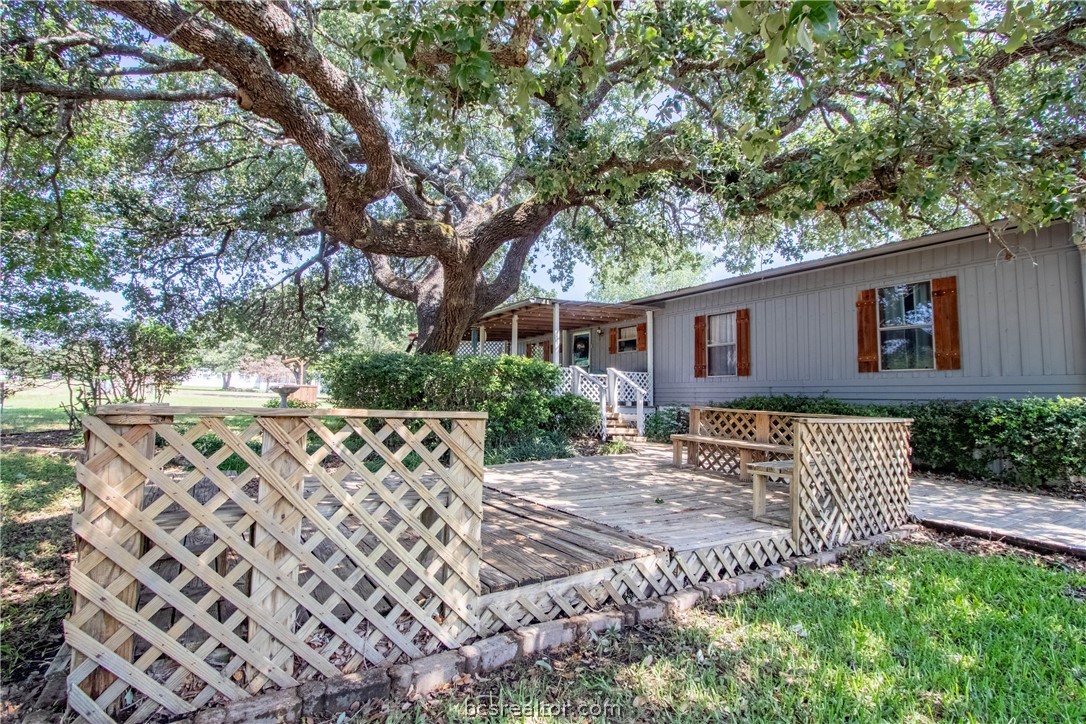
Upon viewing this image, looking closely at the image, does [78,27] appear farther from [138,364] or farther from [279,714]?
[279,714]

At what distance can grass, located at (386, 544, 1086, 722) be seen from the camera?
82.6 inches

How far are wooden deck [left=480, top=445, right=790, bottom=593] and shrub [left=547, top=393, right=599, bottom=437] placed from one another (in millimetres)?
Result: 2476

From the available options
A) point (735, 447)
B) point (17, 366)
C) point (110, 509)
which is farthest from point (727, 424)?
point (17, 366)

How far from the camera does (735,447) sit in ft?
19.6

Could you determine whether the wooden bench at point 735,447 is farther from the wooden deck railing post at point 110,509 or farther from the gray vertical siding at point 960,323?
the wooden deck railing post at point 110,509

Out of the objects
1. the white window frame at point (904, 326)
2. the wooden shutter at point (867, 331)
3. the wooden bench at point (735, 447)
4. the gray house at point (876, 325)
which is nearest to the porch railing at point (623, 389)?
the gray house at point (876, 325)

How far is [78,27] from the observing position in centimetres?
718

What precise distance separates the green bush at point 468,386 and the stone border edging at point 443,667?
5442 millimetres

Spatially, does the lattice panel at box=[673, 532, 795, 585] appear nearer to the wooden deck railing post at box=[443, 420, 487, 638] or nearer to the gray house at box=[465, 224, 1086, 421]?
the wooden deck railing post at box=[443, 420, 487, 638]

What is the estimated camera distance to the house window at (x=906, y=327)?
7.89 meters

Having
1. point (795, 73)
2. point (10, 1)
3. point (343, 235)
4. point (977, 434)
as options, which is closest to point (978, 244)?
point (977, 434)

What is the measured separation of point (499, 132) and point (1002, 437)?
35.2 ft

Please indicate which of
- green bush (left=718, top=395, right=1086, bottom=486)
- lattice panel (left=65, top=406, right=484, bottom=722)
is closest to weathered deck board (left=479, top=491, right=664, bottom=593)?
lattice panel (left=65, top=406, right=484, bottom=722)

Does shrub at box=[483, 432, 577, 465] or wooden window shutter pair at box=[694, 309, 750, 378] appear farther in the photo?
wooden window shutter pair at box=[694, 309, 750, 378]
